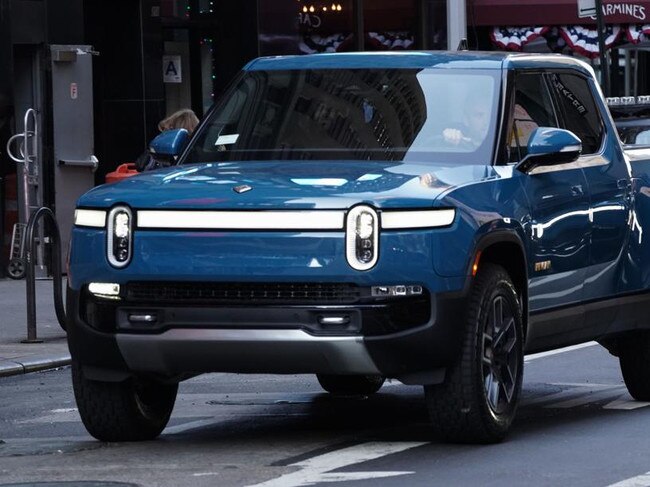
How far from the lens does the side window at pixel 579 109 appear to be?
33.5ft

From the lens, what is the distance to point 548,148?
9.15 metres

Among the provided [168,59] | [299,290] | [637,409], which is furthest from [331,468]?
[168,59]

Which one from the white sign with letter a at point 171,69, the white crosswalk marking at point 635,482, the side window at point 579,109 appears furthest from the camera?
the white sign with letter a at point 171,69

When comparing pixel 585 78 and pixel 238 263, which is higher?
pixel 585 78

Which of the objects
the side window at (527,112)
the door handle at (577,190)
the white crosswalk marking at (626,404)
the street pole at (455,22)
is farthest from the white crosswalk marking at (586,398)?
the street pole at (455,22)

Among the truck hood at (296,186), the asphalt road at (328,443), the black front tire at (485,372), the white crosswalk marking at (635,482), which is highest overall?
the truck hood at (296,186)

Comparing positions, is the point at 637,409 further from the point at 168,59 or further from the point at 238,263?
the point at 168,59

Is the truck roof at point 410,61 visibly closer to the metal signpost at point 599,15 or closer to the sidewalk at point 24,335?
the sidewalk at point 24,335

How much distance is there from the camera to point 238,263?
322 inches

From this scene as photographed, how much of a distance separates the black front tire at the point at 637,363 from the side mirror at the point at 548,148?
180 cm

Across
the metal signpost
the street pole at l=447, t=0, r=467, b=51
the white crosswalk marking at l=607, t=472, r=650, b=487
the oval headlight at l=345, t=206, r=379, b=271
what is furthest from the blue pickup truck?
the street pole at l=447, t=0, r=467, b=51

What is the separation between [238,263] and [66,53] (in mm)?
13785

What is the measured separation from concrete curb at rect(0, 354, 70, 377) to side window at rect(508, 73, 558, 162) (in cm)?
498

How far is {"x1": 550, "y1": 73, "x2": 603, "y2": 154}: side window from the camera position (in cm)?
1021
